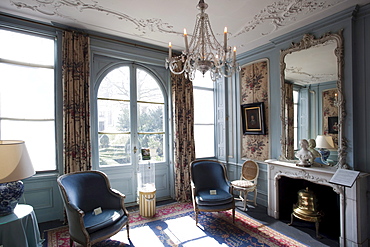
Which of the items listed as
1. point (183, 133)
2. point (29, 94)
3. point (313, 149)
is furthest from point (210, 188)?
point (29, 94)

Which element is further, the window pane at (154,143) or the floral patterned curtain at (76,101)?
the window pane at (154,143)

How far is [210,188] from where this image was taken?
12.4 ft

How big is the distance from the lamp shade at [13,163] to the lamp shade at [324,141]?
155 inches

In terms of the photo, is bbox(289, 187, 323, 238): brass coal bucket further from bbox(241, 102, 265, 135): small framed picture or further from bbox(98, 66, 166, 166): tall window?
bbox(98, 66, 166, 166): tall window

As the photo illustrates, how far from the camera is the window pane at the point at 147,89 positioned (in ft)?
14.2

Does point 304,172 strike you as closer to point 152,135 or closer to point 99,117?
point 152,135

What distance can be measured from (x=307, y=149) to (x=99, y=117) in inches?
145

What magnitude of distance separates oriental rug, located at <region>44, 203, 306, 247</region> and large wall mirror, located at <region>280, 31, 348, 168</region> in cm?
137

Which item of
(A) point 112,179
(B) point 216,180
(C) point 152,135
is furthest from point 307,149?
(A) point 112,179

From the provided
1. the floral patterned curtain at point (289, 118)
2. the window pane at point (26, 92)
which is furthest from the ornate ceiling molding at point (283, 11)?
the window pane at point (26, 92)

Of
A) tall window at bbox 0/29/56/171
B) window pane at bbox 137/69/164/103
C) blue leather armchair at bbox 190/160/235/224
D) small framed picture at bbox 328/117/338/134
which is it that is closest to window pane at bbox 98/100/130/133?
window pane at bbox 137/69/164/103

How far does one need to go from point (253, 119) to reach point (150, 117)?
7.13ft

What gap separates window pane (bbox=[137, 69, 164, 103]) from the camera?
4.33 metres

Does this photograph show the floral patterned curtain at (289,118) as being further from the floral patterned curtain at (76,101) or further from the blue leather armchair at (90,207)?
the floral patterned curtain at (76,101)
